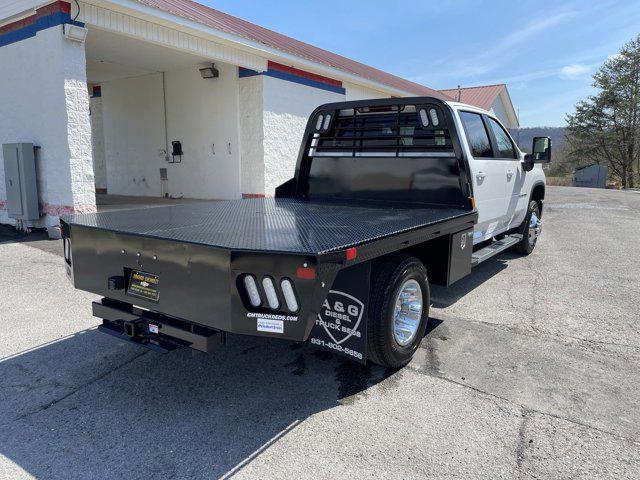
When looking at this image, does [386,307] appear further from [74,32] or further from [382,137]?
[74,32]

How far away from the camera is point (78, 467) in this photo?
2.48 m

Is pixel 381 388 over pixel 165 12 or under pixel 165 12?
under

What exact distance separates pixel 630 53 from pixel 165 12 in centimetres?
3804

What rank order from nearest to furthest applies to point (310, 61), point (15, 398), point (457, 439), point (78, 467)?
point (78, 467)
point (457, 439)
point (15, 398)
point (310, 61)

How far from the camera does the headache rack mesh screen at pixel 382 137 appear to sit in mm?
4914

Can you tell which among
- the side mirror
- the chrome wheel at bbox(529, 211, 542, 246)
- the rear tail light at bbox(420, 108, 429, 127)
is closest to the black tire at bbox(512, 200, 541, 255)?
the chrome wheel at bbox(529, 211, 542, 246)

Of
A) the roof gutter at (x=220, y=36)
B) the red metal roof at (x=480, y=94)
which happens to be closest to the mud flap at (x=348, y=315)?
the roof gutter at (x=220, y=36)

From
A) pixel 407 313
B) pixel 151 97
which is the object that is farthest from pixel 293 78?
pixel 407 313

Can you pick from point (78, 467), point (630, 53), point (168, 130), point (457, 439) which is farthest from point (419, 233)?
point (630, 53)

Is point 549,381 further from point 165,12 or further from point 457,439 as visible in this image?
point 165,12

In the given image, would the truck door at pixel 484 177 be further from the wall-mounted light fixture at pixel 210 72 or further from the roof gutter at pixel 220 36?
the wall-mounted light fixture at pixel 210 72

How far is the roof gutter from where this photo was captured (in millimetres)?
8727

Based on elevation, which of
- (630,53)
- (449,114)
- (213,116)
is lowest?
(449,114)

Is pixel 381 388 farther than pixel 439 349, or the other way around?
pixel 439 349
